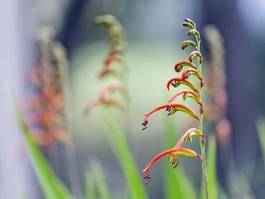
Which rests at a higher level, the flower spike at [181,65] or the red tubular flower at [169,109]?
the flower spike at [181,65]

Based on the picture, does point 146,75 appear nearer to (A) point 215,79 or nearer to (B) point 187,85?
(A) point 215,79

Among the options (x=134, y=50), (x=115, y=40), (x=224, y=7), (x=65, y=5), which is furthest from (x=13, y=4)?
(x=115, y=40)

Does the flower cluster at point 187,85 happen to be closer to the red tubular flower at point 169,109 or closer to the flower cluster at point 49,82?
the red tubular flower at point 169,109

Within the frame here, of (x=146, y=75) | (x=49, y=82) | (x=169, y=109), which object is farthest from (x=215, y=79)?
(x=146, y=75)

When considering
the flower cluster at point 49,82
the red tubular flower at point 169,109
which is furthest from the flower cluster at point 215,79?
the red tubular flower at point 169,109

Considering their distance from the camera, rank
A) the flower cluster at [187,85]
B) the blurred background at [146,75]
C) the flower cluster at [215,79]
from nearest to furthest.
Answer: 1. the flower cluster at [187,85]
2. the flower cluster at [215,79]
3. the blurred background at [146,75]

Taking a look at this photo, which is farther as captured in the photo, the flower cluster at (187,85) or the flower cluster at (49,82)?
the flower cluster at (49,82)

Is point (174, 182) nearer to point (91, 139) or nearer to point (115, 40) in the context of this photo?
point (115, 40)

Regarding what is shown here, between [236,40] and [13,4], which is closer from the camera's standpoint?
[236,40]

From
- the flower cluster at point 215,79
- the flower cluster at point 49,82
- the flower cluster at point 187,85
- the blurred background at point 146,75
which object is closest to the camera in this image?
the flower cluster at point 187,85
